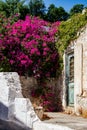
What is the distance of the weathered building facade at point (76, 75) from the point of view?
15.9 m

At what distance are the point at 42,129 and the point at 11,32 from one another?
23.9ft

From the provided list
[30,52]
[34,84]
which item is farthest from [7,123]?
[34,84]

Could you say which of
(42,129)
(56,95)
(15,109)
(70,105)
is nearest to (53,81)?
(56,95)

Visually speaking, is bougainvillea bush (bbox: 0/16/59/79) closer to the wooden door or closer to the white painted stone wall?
the wooden door

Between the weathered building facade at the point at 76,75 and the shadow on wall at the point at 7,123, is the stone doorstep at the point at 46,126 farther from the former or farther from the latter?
the weathered building facade at the point at 76,75

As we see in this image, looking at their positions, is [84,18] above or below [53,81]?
above

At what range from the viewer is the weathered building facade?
15.9 m

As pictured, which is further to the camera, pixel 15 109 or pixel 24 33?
pixel 24 33

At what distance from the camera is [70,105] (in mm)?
17328

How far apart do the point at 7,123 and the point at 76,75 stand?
3707 millimetres

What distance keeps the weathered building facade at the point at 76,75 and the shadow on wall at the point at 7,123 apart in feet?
9.42

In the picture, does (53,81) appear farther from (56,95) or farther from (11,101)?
(11,101)

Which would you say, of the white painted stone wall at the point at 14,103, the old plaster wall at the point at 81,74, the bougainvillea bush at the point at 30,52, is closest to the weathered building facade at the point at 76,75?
the old plaster wall at the point at 81,74

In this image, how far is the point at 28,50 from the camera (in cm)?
1808
